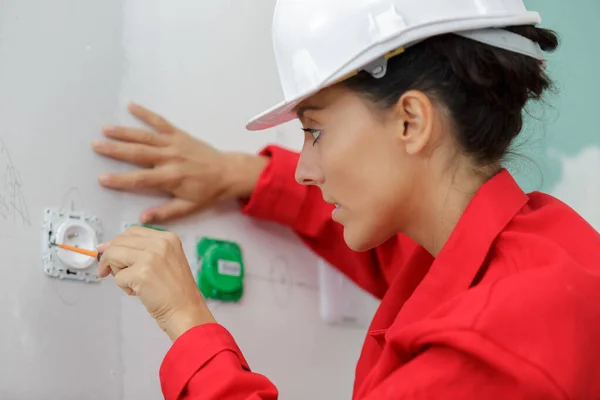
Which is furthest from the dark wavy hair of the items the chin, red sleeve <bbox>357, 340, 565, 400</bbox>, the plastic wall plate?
the plastic wall plate

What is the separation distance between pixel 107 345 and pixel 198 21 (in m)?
0.46

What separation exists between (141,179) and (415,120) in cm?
35

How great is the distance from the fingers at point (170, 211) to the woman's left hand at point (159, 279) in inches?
4.8

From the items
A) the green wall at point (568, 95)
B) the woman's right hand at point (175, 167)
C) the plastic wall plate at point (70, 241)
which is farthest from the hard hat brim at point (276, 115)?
the green wall at point (568, 95)

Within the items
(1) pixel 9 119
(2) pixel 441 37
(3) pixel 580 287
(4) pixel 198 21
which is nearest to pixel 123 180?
(1) pixel 9 119

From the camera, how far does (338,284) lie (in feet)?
3.63

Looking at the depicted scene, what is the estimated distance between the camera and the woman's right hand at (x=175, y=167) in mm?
910

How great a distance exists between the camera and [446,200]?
80cm

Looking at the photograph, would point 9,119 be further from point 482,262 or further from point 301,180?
point 482,262

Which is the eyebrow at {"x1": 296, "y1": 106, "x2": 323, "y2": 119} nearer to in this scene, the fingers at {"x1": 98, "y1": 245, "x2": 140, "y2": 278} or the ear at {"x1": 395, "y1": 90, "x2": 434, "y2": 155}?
the ear at {"x1": 395, "y1": 90, "x2": 434, "y2": 155}

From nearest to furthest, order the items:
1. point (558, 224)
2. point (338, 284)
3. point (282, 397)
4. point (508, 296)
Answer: point (508, 296)
point (558, 224)
point (282, 397)
point (338, 284)

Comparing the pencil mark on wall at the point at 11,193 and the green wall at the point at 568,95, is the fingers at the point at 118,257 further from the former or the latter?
the green wall at the point at 568,95

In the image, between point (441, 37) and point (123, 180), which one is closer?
point (441, 37)

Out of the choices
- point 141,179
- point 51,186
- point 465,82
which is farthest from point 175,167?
point 465,82
